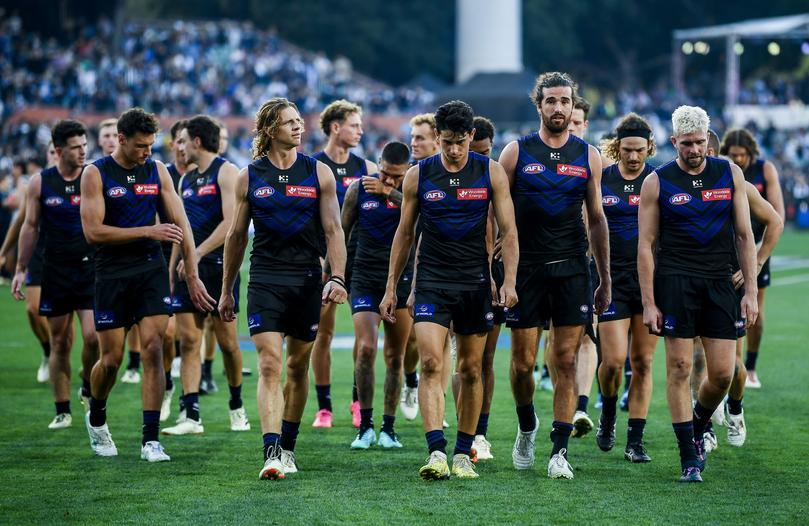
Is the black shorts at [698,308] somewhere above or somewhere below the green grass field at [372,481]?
above

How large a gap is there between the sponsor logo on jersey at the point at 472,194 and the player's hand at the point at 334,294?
91cm

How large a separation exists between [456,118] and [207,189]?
302cm

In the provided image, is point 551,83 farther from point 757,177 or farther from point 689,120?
point 757,177

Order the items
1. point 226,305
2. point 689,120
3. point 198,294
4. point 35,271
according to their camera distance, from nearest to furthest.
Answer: point 689,120
point 226,305
point 198,294
point 35,271

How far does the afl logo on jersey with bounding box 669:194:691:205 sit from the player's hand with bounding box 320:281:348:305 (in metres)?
2.06

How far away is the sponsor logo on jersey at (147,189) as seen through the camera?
29.0ft

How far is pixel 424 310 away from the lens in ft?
26.3

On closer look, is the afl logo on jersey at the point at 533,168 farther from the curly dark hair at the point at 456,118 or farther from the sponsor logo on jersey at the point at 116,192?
the sponsor logo on jersey at the point at 116,192

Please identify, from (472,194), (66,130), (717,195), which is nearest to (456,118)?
(472,194)

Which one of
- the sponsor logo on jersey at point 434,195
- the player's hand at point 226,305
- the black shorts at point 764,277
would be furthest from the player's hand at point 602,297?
the black shorts at point 764,277

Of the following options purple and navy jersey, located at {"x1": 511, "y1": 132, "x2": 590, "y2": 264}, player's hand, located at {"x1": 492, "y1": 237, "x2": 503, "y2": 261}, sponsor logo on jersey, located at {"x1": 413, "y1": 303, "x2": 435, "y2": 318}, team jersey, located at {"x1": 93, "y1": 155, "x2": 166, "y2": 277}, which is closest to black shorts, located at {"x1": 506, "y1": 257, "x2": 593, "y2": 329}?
purple and navy jersey, located at {"x1": 511, "y1": 132, "x2": 590, "y2": 264}

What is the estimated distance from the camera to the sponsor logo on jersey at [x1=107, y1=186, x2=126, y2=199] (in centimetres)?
880

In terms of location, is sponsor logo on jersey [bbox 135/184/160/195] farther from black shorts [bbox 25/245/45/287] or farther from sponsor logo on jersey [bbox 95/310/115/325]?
black shorts [bbox 25/245/45/287]

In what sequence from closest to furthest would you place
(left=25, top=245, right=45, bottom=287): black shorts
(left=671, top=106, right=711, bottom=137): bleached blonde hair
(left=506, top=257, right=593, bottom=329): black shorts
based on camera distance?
(left=671, top=106, right=711, bottom=137): bleached blonde hair, (left=506, top=257, right=593, bottom=329): black shorts, (left=25, top=245, right=45, bottom=287): black shorts
